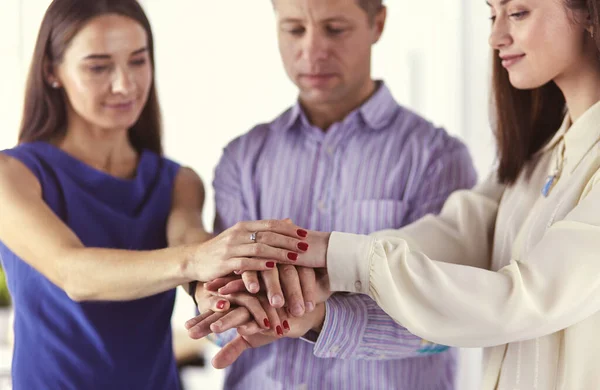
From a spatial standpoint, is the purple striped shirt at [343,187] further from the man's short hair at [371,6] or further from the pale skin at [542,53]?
the pale skin at [542,53]

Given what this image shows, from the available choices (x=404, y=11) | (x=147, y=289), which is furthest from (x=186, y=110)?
(x=404, y=11)

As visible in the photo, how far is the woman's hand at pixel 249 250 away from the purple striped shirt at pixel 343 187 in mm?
208

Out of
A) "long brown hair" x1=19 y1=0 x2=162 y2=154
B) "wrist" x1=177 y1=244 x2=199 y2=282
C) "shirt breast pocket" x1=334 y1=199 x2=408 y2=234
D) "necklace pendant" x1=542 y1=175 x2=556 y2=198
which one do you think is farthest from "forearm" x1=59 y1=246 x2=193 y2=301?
"necklace pendant" x1=542 y1=175 x2=556 y2=198

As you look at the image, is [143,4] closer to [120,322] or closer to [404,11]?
[120,322]

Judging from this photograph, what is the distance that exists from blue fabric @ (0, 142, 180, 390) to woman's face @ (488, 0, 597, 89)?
0.60 meters

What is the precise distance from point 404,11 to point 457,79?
8.4 inches

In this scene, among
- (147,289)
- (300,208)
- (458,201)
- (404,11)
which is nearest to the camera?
(147,289)

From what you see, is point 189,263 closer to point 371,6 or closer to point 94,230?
point 94,230

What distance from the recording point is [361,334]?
118 cm

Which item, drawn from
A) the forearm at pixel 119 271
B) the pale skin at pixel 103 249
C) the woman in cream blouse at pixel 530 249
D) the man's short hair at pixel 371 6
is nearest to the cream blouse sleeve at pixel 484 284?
the woman in cream blouse at pixel 530 249

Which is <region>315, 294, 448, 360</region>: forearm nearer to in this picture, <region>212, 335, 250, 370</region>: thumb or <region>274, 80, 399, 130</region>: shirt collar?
<region>212, 335, 250, 370</region>: thumb

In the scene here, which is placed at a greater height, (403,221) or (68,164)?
(68,164)

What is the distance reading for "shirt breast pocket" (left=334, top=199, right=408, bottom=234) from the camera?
133cm

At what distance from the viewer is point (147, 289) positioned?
3.73ft
